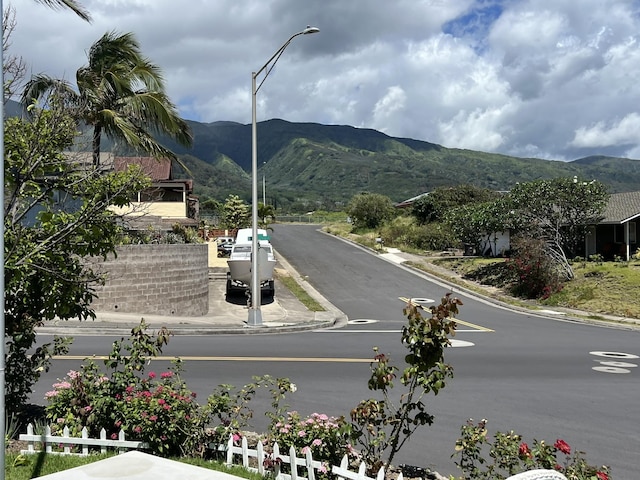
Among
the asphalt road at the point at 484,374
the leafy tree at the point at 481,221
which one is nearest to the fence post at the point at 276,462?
the asphalt road at the point at 484,374

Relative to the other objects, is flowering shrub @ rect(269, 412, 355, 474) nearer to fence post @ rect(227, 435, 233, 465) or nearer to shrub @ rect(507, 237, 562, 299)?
fence post @ rect(227, 435, 233, 465)

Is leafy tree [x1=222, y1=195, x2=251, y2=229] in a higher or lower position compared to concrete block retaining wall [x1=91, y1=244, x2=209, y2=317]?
higher

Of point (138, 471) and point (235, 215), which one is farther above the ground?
point (235, 215)

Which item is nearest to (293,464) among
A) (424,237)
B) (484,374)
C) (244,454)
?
(244,454)

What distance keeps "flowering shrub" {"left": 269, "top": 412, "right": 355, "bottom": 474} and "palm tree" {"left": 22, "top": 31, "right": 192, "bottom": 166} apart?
46.8 ft

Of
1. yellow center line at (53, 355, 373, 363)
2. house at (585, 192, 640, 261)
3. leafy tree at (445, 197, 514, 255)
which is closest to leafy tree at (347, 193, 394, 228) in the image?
leafy tree at (445, 197, 514, 255)

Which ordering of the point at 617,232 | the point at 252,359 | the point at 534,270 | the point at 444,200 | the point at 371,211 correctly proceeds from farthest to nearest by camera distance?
the point at 371,211 < the point at 444,200 < the point at 617,232 < the point at 534,270 < the point at 252,359

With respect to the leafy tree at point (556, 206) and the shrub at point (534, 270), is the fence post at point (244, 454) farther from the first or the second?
the leafy tree at point (556, 206)

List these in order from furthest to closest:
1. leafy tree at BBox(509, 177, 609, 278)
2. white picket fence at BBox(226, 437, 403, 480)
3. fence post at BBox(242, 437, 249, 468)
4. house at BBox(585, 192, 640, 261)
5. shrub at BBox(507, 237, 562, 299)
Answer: house at BBox(585, 192, 640, 261), leafy tree at BBox(509, 177, 609, 278), shrub at BBox(507, 237, 562, 299), fence post at BBox(242, 437, 249, 468), white picket fence at BBox(226, 437, 403, 480)

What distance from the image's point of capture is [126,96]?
1902 cm

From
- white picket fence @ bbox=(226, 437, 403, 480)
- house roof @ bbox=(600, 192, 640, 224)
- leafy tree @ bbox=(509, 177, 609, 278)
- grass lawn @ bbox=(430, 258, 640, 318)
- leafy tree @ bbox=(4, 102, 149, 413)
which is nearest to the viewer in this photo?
white picket fence @ bbox=(226, 437, 403, 480)

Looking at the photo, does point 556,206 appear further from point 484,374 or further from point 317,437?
point 317,437

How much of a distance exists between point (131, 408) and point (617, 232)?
118 feet

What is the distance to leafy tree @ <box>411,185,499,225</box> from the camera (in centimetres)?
5409
